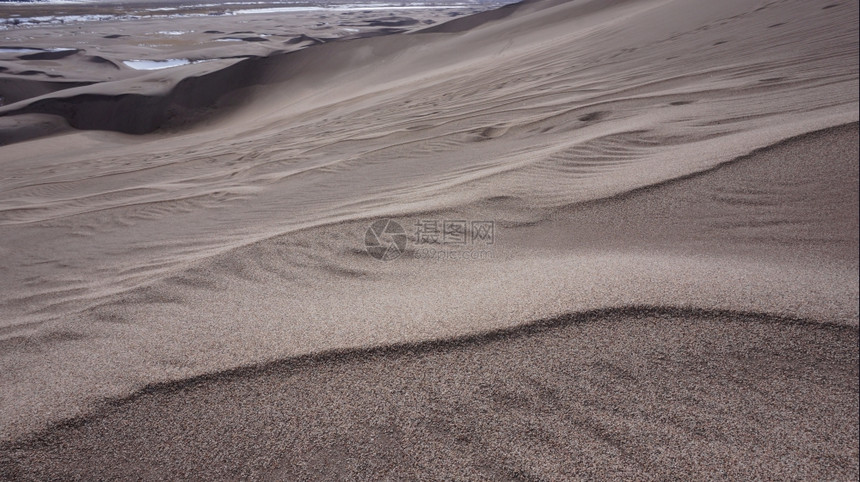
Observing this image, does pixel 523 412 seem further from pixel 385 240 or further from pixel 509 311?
Result: pixel 385 240

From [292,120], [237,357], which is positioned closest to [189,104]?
[292,120]

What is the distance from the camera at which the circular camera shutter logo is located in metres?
1.97

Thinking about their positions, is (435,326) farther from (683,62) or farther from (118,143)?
(118,143)

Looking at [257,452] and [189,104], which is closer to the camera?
[257,452]

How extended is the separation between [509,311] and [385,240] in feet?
2.90

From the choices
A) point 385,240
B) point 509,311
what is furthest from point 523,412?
point 385,240

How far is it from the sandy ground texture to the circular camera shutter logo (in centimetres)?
1

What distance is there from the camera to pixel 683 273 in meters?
1.32

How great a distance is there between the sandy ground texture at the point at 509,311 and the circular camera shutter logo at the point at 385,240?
0.05ft

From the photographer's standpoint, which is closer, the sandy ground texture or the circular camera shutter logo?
the sandy ground texture

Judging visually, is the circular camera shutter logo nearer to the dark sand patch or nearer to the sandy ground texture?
the sandy ground texture

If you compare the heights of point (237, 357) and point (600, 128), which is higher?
point (600, 128)

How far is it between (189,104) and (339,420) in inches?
422

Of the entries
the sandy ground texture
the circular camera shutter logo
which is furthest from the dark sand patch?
the circular camera shutter logo
